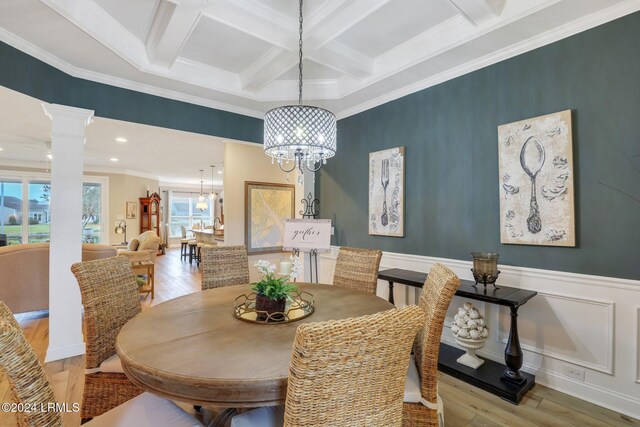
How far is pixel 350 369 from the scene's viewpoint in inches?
33.4

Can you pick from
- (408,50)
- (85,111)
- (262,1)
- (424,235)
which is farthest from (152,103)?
(424,235)

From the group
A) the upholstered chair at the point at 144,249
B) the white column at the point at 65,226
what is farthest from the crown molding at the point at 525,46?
the upholstered chair at the point at 144,249

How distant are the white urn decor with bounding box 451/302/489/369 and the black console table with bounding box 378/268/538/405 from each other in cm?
6

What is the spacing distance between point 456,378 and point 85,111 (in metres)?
4.08

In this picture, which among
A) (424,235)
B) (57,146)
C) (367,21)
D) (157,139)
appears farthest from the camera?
(157,139)

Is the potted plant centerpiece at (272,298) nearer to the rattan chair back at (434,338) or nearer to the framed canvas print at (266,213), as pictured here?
the rattan chair back at (434,338)

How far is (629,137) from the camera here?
6.52 ft

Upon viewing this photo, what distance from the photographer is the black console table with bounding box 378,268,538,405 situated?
6.95 ft

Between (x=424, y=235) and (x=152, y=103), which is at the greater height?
(x=152, y=103)

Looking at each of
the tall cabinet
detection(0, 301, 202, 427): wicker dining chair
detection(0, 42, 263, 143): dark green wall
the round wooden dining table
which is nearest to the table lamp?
the tall cabinet

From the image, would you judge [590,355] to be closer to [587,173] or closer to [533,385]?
[533,385]

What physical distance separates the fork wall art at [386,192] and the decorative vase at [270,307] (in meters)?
1.98

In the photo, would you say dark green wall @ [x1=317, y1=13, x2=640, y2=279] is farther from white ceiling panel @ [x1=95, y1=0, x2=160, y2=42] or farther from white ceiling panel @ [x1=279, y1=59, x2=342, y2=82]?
white ceiling panel @ [x1=95, y1=0, x2=160, y2=42]

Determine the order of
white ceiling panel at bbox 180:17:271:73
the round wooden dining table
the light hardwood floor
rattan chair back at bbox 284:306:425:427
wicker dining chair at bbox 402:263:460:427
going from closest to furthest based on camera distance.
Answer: rattan chair back at bbox 284:306:425:427 < the round wooden dining table < wicker dining chair at bbox 402:263:460:427 < the light hardwood floor < white ceiling panel at bbox 180:17:271:73
